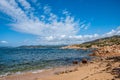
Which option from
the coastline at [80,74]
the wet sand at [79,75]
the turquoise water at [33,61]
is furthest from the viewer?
the turquoise water at [33,61]

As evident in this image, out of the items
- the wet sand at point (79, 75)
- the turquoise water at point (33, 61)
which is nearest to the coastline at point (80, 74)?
the wet sand at point (79, 75)

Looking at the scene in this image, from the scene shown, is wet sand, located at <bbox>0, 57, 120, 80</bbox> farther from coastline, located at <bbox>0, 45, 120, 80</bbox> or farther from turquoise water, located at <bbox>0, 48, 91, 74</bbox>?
turquoise water, located at <bbox>0, 48, 91, 74</bbox>

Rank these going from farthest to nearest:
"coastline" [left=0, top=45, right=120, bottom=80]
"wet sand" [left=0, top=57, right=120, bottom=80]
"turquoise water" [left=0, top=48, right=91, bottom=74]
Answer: "turquoise water" [left=0, top=48, right=91, bottom=74]
"coastline" [left=0, top=45, right=120, bottom=80]
"wet sand" [left=0, top=57, right=120, bottom=80]

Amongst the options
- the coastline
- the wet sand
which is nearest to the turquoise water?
the coastline

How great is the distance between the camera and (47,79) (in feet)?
73.7

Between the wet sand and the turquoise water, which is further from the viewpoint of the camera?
the turquoise water

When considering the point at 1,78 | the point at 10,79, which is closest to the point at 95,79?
the point at 10,79

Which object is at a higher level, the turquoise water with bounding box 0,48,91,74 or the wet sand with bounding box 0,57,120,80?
the turquoise water with bounding box 0,48,91,74

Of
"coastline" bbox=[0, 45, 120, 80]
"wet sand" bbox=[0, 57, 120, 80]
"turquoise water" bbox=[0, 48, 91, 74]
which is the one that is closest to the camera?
"wet sand" bbox=[0, 57, 120, 80]

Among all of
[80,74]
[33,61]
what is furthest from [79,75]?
[33,61]

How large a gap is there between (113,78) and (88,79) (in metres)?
2.69

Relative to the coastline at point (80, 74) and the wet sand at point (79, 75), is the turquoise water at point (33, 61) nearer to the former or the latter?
the coastline at point (80, 74)

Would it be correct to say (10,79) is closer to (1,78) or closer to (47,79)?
(1,78)

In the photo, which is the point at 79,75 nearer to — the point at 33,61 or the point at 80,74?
the point at 80,74
